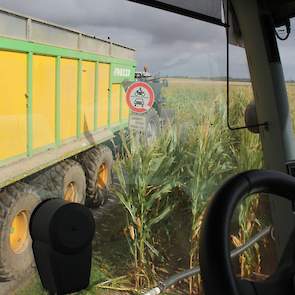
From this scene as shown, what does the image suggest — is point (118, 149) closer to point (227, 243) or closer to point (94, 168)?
point (94, 168)

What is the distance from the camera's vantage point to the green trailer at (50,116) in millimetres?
1647

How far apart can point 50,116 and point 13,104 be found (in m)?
0.23

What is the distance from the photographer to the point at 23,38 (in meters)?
1.63

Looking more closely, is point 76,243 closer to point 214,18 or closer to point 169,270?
point 214,18

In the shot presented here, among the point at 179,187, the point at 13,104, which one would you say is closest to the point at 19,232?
the point at 13,104

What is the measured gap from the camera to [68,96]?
1927mm

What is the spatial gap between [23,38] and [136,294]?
131 cm

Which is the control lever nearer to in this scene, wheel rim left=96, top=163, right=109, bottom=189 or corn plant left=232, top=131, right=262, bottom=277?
wheel rim left=96, top=163, right=109, bottom=189

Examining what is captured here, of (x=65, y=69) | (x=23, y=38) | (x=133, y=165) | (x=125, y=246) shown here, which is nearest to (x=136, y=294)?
(x=125, y=246)

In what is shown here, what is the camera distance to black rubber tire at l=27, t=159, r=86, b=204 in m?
1.74

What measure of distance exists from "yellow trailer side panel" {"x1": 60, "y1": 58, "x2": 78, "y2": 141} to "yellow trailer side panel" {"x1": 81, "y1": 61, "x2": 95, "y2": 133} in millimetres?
32

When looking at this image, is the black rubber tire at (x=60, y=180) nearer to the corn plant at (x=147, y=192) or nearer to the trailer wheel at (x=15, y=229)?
the trailer wheel at (x=15, y=229)

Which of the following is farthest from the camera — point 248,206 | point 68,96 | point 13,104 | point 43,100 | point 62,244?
point 248,206

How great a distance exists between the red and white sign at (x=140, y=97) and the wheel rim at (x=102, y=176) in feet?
0.87
